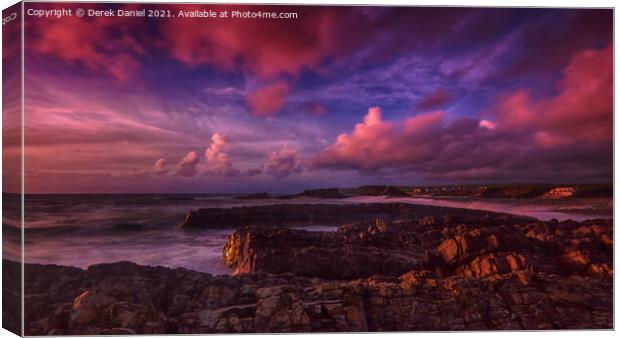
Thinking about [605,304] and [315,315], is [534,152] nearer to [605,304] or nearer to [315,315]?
[605,304]

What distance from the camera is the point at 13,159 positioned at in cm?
703

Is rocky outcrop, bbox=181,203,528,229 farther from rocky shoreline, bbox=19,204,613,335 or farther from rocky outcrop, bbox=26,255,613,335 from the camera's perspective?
rocky outcrop, bbox=26,255,613,335

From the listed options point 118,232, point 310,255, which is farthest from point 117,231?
point 310,255

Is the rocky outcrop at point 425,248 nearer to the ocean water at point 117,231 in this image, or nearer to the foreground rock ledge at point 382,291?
the foreground rock ledge at point 382,291

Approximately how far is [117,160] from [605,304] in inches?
261

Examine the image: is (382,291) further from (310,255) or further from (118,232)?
(118,232)

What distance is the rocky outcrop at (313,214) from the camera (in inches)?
294

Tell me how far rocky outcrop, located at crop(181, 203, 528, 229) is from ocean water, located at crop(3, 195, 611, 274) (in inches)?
3.8

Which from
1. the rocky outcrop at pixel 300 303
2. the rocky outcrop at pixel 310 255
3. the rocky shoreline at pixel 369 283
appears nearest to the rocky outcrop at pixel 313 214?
the rocky shoreline at pixel 369 283

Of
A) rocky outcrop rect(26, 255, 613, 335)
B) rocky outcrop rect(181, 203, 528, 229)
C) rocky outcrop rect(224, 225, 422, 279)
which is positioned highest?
rocky outcrop rect(181, 203, 528, 229)

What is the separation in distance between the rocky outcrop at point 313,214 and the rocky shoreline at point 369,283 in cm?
4

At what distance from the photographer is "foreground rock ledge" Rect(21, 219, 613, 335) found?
6.95 meters

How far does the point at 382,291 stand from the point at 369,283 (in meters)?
0.20

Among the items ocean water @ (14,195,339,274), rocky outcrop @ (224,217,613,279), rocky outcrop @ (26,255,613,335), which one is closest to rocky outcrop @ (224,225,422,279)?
rocky outcrop @ (224,217,613,279)
